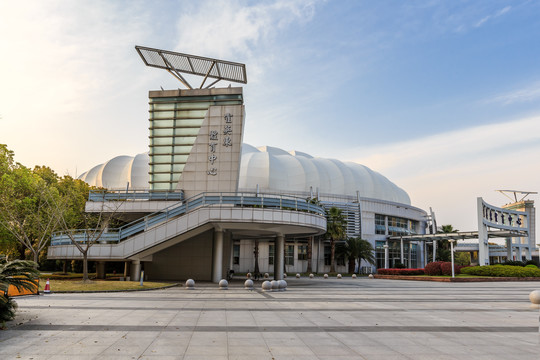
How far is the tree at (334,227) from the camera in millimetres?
60781

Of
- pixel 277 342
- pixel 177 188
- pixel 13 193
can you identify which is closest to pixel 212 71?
pixel 177 188

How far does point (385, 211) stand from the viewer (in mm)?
75000

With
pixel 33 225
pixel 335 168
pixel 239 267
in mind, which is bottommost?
pixel 239 267

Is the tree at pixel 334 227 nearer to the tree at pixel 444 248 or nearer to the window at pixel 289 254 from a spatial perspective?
the window at pixel 289 254

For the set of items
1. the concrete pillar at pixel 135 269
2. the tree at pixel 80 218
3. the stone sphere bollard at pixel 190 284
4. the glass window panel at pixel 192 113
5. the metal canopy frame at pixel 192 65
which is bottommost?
the stone sphere bollard at pixel 190 284

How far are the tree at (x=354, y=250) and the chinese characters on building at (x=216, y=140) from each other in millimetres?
34455

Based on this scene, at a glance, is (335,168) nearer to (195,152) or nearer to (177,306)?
(195,152)

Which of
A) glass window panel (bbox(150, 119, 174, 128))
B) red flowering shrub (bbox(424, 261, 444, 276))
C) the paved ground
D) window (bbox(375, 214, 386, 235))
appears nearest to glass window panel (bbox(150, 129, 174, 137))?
glass window panel (bbox(150, 119, 174, 128))

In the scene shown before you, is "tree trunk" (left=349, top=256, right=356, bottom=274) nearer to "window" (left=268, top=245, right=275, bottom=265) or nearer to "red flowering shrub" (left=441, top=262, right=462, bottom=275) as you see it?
"window" (left=268, top=245, right=275, bottom=265)

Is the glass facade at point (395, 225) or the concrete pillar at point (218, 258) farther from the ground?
the glass facade at point (395, 225)

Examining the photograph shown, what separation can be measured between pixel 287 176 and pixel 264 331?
64.0 meters

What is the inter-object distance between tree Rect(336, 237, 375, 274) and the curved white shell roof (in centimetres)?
1286

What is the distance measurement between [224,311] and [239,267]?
4978cm

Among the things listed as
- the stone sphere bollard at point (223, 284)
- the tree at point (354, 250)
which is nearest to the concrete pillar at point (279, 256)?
the stone sphere bollard at point (223, 284)
